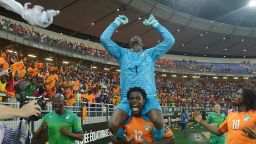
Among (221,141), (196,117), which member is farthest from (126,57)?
(221,141)

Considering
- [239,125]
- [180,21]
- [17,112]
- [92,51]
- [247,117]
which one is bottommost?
[239,125]

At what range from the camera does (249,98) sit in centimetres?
542

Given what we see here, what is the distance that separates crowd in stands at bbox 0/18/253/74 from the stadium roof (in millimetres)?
1676

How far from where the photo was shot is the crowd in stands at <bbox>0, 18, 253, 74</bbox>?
91.6 feet

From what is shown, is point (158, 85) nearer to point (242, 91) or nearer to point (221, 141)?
point (221, 141)

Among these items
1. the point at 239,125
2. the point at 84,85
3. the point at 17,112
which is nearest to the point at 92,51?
the point at 84,85

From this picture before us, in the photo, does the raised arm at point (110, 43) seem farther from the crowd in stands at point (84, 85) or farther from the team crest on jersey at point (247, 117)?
the team crest on jersey at point (247, 117)

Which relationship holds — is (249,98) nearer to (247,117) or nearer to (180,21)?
(247,117)

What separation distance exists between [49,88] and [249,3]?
124 feet

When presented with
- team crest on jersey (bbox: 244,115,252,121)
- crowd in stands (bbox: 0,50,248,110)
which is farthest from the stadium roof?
team crest on jersey (bbox: 244,115,252,121)

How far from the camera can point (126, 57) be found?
5609 millimetres

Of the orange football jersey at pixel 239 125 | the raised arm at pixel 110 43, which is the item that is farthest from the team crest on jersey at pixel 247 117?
the raised arm at pixel 110 43

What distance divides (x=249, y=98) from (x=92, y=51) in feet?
113

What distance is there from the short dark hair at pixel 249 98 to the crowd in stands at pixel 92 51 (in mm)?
23352
